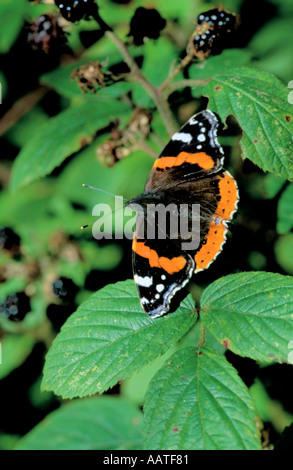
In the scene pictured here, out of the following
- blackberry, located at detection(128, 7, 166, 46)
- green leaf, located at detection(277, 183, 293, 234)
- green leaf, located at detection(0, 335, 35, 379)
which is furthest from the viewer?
green leaf, located at detection(0, 335, 35, 379)

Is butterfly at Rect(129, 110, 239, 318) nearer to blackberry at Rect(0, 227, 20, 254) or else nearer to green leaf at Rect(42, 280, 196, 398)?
green leaf at Rect(42, 280, 196, 398)

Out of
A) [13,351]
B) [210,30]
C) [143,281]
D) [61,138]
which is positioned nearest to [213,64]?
[210,30]

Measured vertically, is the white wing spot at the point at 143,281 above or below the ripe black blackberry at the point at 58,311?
above

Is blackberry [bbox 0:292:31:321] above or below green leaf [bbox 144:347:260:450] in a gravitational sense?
below

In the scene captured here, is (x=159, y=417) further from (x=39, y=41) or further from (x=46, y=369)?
(x=39, y=41)

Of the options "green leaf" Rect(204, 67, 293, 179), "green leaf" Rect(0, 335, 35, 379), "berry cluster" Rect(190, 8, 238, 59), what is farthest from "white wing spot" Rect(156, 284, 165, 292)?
"green leaf" Rect(0, 335, 35, 379)

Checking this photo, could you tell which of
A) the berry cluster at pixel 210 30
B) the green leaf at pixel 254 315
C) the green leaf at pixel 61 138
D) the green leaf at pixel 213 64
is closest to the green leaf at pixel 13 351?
→ the green leaf at pixel 61 138

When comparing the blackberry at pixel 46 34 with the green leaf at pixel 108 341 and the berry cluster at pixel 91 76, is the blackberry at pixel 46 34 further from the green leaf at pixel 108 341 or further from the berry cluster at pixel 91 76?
the green leaf at pixel 108 341
